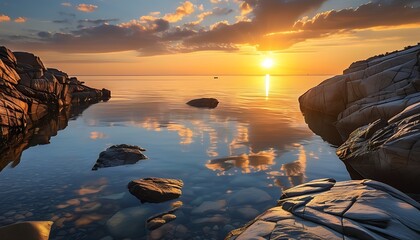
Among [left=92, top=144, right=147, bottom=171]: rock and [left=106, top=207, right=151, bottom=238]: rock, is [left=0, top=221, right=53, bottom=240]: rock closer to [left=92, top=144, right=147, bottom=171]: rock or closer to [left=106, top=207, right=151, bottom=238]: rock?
[left=106, top=207, right=151, bottom=238]: rock

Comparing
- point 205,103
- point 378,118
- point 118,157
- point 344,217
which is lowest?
point 118,157

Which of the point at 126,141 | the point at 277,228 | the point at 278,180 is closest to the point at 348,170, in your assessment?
the point at 278,180

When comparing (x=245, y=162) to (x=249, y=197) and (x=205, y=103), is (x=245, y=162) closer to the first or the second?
(x=249, y=197)

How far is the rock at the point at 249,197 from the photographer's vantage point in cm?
789

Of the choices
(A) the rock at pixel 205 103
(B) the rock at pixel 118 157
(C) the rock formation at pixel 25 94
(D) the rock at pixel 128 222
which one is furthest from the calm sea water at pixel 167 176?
(A) the rock at pixel 205 103

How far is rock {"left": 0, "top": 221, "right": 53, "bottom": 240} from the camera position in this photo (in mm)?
5707

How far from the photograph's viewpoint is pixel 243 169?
1064 cm

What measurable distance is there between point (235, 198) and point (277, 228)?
11.0 feet

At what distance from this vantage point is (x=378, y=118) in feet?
50.6

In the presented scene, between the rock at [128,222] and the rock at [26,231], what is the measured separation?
130 cm

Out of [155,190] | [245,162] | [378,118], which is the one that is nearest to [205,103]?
[378,118]

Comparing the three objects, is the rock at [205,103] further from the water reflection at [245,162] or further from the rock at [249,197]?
Answer: the rock at [249,197]

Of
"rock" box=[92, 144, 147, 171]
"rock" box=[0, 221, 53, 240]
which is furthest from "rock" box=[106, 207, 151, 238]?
"rock" box=[92, 144, 147, 171]

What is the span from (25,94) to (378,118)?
Answer: 87.4ft
